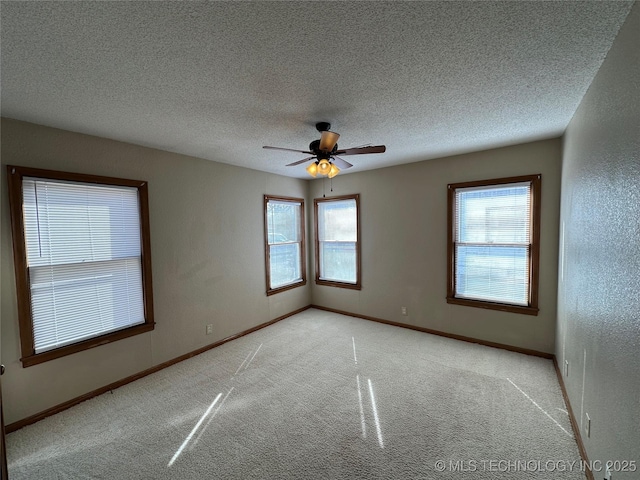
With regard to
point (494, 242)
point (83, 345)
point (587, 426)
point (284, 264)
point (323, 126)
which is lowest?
point (587, 426)

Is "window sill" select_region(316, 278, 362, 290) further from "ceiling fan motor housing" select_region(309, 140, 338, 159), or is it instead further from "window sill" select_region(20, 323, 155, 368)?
"window sill" select_region(20, 323, 155, 368)

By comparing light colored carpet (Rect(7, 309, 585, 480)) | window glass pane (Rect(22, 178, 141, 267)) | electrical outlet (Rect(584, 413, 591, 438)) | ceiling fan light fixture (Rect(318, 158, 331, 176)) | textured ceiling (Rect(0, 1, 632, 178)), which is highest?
textured ceiling (Rect(0, 1, 632, 178))

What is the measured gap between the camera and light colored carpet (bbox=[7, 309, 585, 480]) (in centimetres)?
184

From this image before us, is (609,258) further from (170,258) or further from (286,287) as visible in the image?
(286,287)

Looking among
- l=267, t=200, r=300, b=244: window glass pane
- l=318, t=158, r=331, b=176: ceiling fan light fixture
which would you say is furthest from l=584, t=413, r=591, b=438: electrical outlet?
l=267, t=200, r=300, b=244: window glass pane

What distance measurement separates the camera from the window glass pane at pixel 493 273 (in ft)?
11.0

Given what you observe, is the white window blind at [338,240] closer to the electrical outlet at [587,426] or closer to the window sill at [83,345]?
the window sill at [83,345]

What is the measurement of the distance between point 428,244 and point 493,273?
87 centimetres

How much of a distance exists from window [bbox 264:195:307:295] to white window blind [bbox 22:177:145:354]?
193 cm

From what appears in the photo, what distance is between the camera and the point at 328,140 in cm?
Answer: 231

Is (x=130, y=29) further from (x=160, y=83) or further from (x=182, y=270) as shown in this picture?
(x=182, y=270)

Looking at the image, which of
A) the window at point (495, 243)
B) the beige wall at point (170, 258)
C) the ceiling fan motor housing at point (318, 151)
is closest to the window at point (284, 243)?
the beige wall at point (170, 258)

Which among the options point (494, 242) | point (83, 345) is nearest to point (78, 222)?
point (83, 345)

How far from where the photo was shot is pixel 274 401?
254 centimetres
